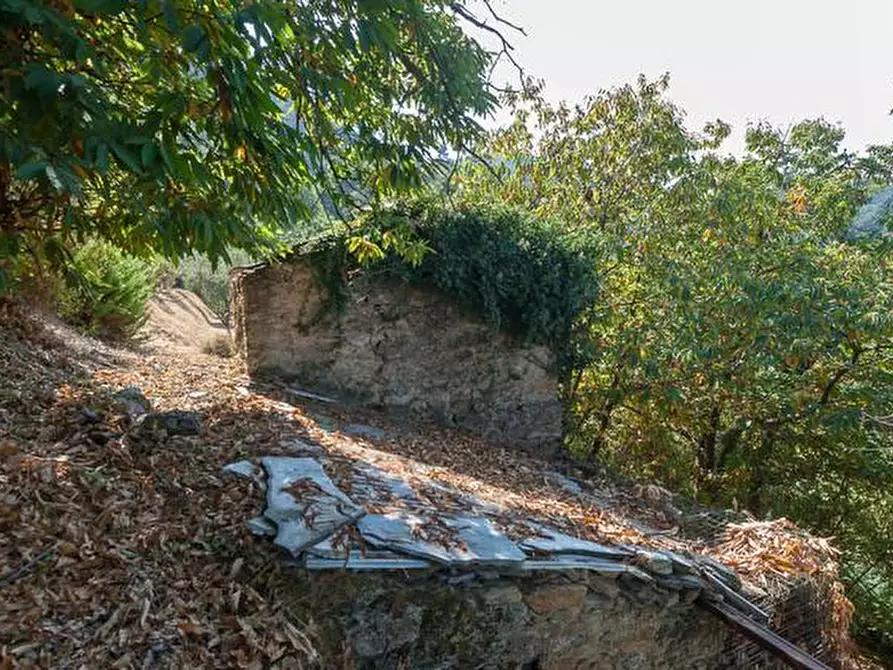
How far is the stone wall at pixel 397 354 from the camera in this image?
13.6 feet

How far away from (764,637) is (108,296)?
20.2 feet

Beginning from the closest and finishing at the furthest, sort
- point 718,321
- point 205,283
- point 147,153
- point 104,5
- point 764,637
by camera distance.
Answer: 1. point 104,5
2. point 147,153
3. point 764,637
4. point 718,321
5. point 205,283

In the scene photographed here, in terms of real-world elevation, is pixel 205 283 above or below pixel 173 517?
above

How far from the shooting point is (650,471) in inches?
233

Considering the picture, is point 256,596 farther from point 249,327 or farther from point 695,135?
point 695,135

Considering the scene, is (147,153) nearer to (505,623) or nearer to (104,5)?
(104,5)

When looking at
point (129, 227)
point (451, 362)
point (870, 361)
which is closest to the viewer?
point (129, 227)

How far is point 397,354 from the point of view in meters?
4.37

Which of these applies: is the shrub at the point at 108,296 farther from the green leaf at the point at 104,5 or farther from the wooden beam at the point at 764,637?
the wooden beam at the point at 764,637

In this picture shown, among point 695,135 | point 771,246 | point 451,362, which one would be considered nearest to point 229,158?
point 451,362

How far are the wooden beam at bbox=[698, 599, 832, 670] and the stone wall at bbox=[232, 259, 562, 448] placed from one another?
2.20 meters

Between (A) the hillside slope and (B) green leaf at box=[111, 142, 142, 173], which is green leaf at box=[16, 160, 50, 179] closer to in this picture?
(B) green leaf at box=[111, 142, 142, 173]

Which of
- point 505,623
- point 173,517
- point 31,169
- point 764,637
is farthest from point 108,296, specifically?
point 764,637

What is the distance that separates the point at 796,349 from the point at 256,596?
4.49 meters
